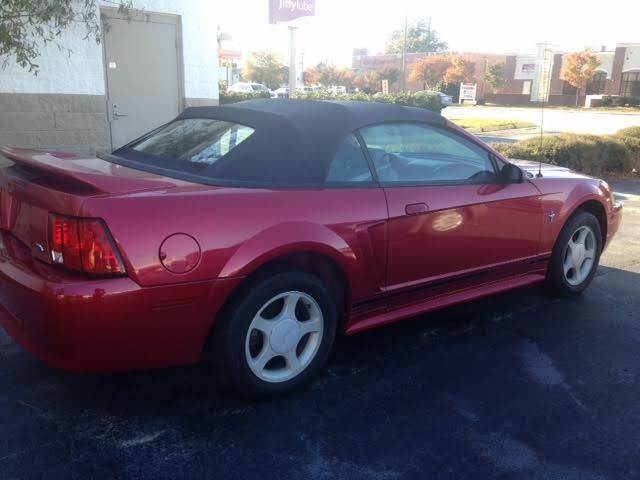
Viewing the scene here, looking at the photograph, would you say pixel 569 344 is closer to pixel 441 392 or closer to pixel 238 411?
pixel 441 392

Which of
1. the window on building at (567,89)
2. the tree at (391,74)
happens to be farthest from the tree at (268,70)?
the window on building at (567,89)

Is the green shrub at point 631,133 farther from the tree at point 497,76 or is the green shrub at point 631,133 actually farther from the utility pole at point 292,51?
the tree at point 497,76

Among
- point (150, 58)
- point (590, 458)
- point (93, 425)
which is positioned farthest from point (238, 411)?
point (150, 58)

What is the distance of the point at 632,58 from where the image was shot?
55156 mm

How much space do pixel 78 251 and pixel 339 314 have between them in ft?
5.01

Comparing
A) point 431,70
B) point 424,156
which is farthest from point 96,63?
point 431,70

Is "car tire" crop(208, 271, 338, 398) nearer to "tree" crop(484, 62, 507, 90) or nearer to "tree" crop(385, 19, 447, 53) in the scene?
"tree" crop(484, 62, 507, 90)

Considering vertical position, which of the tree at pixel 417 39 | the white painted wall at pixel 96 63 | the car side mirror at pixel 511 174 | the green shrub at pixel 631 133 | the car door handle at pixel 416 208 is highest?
the tree at pixel 417 39

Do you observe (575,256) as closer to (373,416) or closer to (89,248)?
(373,416)

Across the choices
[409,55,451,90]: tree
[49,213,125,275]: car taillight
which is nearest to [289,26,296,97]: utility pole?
[49,213,125,275]: car taillight

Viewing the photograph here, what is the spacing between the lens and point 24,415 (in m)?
3.21

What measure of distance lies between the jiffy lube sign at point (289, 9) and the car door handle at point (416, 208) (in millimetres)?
9972

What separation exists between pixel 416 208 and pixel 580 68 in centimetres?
5573

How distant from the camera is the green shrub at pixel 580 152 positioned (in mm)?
10539
